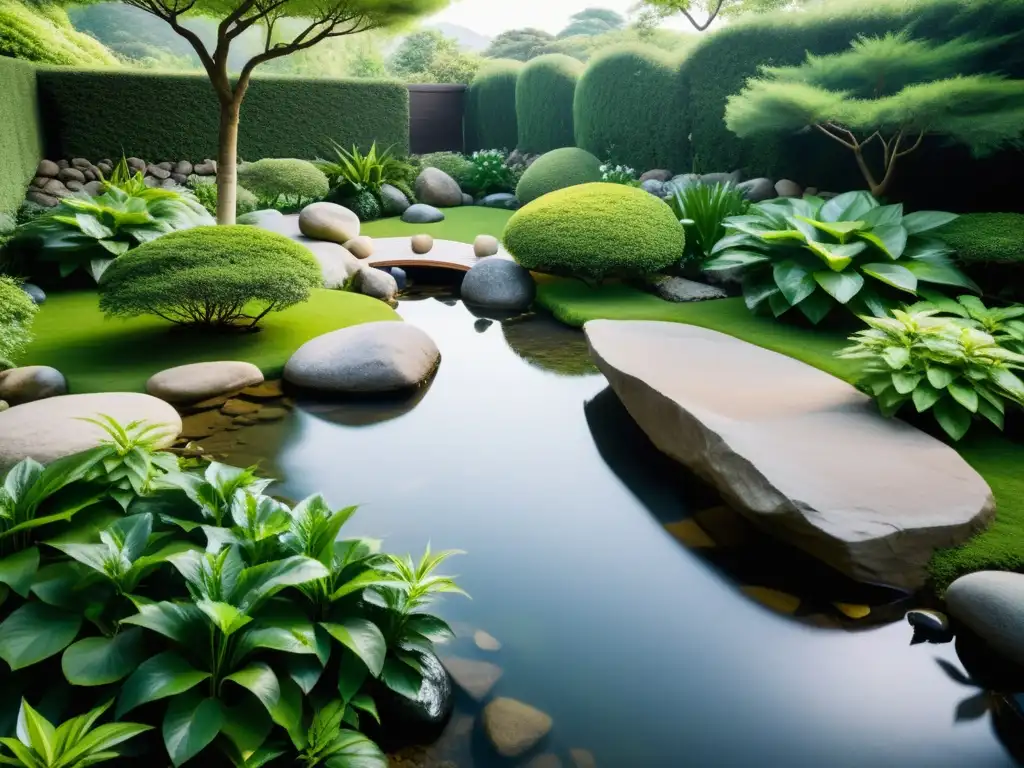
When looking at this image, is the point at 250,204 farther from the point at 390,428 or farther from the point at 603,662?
Answer: the point at 603,662

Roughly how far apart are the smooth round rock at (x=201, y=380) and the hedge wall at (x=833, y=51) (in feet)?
21.2

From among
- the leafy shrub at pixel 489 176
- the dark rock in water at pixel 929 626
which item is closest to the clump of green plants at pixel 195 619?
the dark rock in water at pixel 929 626

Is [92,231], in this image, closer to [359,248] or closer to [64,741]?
[359,248]

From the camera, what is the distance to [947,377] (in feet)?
12.5

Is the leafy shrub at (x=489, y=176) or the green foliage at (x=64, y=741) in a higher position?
A: the green foliage at (x=64, y=741)

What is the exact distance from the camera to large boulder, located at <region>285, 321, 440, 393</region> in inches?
204

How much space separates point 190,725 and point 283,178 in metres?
10.6

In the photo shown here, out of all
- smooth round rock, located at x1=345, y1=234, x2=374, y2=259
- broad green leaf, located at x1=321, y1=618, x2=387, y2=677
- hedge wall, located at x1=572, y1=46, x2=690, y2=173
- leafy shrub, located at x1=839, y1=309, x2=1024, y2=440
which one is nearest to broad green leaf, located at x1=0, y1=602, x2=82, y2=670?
broad green leaf, located at x1=321, y1=618, x2=387, y2=677

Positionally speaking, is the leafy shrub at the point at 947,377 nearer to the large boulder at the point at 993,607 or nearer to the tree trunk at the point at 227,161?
the large boulder at the point at 993,607

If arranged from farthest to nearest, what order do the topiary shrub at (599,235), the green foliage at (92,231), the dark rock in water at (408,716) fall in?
the topiary shrub at (599,235)
the green foliage at (92,231)
the dark rock in water at (408,716)

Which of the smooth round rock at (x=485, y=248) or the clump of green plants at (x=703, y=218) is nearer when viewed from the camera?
the clump of green plants at (x=703, y=218)

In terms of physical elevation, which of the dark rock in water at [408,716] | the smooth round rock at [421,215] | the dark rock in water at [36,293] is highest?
the dark rock in water at [408,716]

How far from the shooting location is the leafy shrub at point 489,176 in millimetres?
14375

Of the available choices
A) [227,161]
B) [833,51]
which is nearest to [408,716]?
[227,161]
